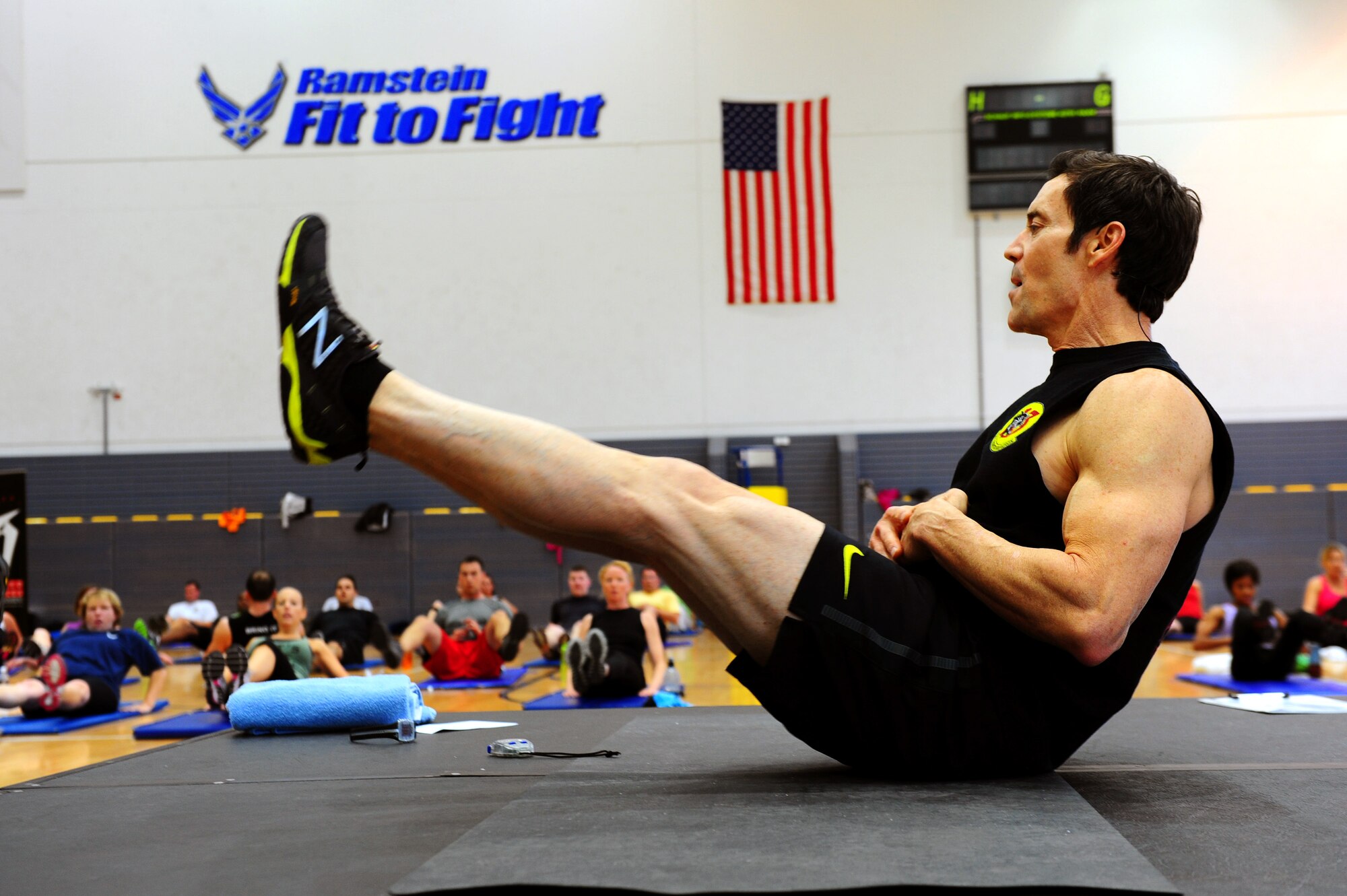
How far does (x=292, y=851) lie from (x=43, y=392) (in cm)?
1160

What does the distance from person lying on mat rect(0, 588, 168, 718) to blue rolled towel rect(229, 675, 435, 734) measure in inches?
154

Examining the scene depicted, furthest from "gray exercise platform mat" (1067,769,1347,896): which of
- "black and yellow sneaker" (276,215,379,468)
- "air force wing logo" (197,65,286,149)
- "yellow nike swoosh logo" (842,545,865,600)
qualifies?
"air force wing logo" (197,65,286,149)

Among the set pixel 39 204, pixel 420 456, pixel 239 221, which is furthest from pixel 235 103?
pixel 420 456

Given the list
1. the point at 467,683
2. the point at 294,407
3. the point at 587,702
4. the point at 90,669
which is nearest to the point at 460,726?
the point at 294,407

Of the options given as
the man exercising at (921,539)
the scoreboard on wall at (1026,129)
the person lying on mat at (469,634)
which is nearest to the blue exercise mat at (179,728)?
the person lying on mat at (469,634)

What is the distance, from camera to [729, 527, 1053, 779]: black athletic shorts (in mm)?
1819

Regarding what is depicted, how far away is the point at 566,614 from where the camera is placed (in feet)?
29.5

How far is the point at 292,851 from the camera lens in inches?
64.8

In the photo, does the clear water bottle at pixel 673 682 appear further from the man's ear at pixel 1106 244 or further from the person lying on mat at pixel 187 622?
the person lying on mat at pixel 187 622

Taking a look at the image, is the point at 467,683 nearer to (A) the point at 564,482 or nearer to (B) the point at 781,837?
(A) the point at 564,482

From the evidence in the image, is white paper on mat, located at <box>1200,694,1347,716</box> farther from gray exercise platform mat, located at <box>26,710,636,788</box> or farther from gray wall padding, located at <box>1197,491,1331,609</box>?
gray wall padding, located at <box>1197,491,1331,609</box>

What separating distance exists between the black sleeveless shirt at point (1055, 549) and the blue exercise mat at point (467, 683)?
19.0 ft

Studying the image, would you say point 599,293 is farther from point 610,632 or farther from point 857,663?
point 857,663

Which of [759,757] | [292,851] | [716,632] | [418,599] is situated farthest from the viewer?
[418,599]
